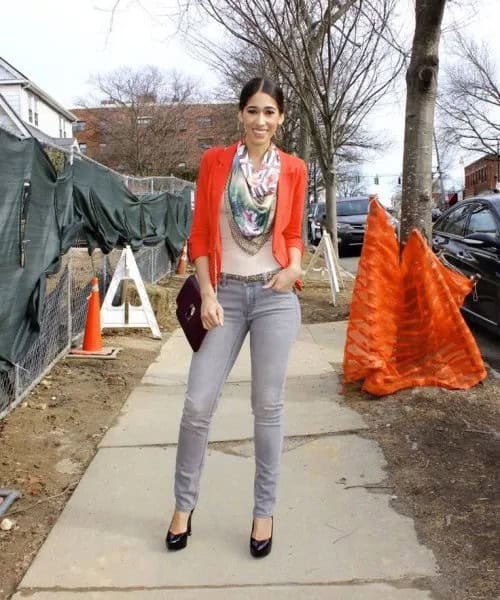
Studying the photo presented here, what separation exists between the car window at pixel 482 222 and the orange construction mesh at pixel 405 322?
2093 millimetres

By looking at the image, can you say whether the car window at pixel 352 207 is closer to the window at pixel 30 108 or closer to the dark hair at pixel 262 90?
the dark hair at pixel 262 90

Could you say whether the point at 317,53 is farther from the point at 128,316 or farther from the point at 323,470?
the point at 323,470

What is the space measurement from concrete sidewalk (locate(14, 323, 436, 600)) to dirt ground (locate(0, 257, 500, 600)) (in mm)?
98

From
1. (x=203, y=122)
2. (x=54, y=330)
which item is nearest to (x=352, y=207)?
(x=54, y=330)

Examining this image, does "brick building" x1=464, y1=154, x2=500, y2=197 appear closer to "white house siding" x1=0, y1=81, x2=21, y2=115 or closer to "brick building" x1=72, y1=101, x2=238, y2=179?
"brick building" x1=72, y1=101, x2=238, y2=179

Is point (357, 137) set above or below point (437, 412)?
above

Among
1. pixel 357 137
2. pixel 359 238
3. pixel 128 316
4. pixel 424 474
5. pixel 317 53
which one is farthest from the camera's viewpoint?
pixel 357 137

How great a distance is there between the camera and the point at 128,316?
25.3ft

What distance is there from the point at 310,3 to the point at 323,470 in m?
8.05

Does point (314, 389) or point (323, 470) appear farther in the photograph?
point (314, 389)

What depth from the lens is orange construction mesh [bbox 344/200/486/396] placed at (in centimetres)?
502

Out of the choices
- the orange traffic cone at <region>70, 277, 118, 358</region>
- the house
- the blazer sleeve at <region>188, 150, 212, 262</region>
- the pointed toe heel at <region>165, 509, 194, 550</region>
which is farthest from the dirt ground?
the house

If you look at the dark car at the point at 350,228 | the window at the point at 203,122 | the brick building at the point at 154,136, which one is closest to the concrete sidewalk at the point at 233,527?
the dark car at the point at 350,228

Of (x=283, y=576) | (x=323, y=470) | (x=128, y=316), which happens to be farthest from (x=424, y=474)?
(x=128, y=316)
